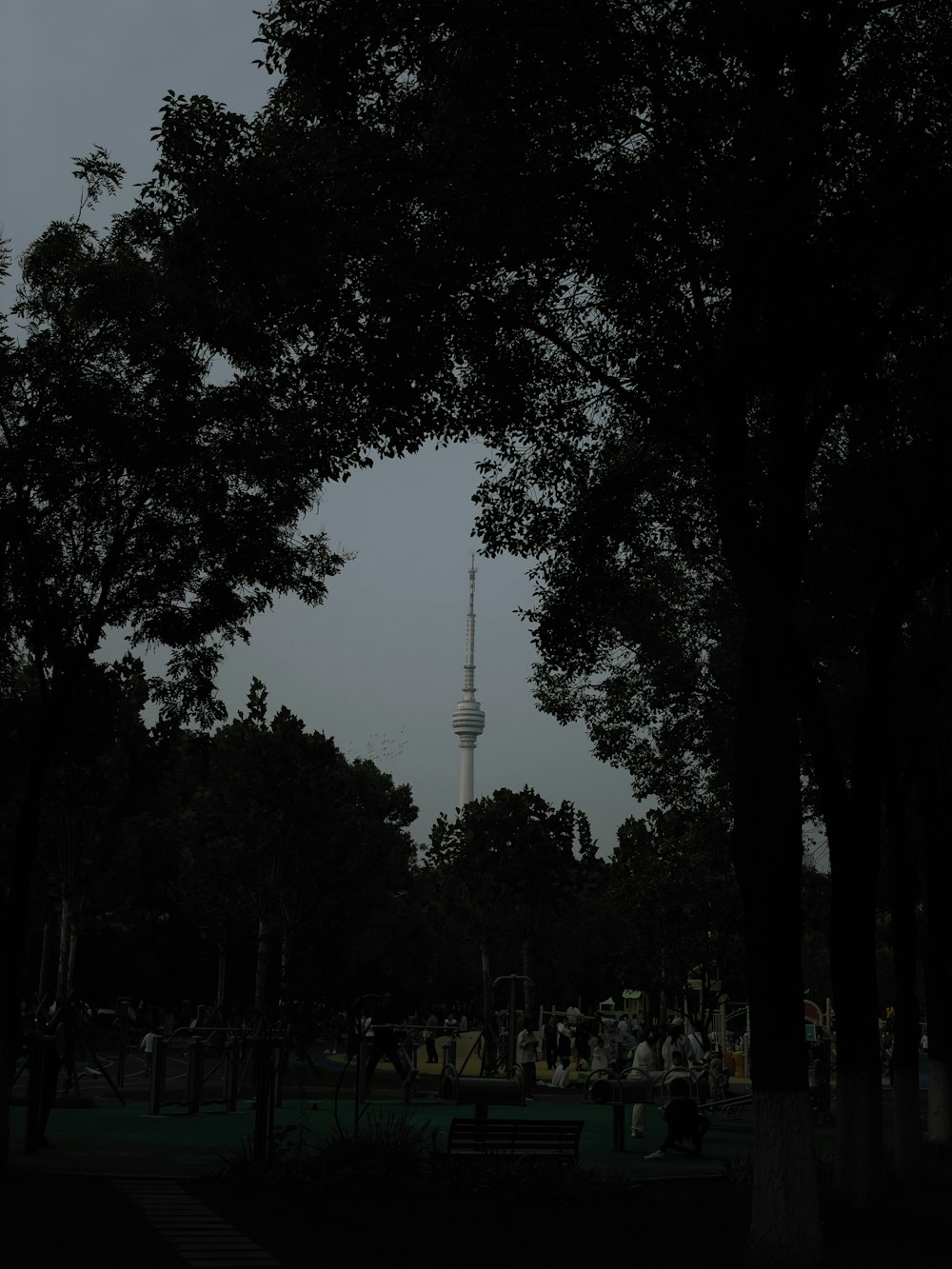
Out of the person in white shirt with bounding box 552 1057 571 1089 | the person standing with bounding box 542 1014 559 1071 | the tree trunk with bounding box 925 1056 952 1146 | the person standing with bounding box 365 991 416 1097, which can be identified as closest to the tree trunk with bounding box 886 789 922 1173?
the tree trunk with bounding box 925 1056 952 1146

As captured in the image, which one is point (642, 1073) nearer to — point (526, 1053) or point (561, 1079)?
point (526, 1053)

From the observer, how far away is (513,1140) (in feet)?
49.1

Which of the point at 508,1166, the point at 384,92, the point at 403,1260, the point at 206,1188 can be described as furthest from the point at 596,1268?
the point at 384,92

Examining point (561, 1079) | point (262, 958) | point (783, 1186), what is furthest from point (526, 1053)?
point (783, 1186)

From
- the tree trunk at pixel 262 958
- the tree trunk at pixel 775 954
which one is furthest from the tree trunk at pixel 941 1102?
the tree trunk at pixel 262 958

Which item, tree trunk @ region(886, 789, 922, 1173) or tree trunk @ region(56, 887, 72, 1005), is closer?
tree trunk @ region(886, 789, 922, 1173)

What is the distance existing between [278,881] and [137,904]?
19.4 m

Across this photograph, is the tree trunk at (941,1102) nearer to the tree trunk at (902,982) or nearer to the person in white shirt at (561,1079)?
the tree trunk at (902,982)

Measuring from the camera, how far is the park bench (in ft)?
48.6

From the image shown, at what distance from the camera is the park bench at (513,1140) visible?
14828 mm

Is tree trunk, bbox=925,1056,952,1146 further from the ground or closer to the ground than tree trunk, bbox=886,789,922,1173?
closer to the ground

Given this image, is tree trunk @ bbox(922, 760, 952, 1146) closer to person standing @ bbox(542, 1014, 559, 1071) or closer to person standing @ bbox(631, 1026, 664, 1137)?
person standing @ bbox(631, 1026, 664, 1137)

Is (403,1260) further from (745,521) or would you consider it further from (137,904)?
(137,904)

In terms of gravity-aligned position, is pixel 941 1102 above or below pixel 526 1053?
below
